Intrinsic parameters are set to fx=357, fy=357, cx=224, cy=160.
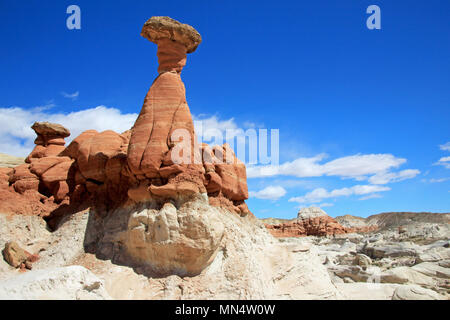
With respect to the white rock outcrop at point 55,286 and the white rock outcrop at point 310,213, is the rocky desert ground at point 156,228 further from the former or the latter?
the white rock outcrop at point 310,213

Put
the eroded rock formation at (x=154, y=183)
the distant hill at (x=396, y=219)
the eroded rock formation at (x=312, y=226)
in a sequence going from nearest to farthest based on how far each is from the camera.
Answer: the eroded rock formation at (x=154, y=183) < the eroded rock formation at (x=312, y=226) < the distant hill at (x=396, y=219)

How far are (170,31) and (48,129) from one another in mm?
9873

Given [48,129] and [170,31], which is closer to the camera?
[170,31]

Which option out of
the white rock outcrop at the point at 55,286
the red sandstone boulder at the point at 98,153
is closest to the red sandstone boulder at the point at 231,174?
the red sandstone boulder at the point at 98,153

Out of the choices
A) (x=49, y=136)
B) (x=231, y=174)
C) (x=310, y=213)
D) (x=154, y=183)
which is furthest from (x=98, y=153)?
(x=310, y=213)

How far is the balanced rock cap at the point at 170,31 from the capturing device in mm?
13555

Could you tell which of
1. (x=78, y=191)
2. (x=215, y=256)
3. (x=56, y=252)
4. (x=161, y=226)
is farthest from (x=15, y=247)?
(x=215, y=256)

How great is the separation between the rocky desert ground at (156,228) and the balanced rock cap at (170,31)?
0.13ft

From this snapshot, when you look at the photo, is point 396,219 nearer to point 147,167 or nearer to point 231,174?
point 231,174

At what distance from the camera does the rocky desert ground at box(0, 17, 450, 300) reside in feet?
34.2

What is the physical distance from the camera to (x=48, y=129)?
19344 millimetres

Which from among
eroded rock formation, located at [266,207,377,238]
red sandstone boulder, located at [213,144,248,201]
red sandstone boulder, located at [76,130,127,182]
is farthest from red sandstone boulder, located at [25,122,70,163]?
eroded rock formation, located at [266,207,377,238]
